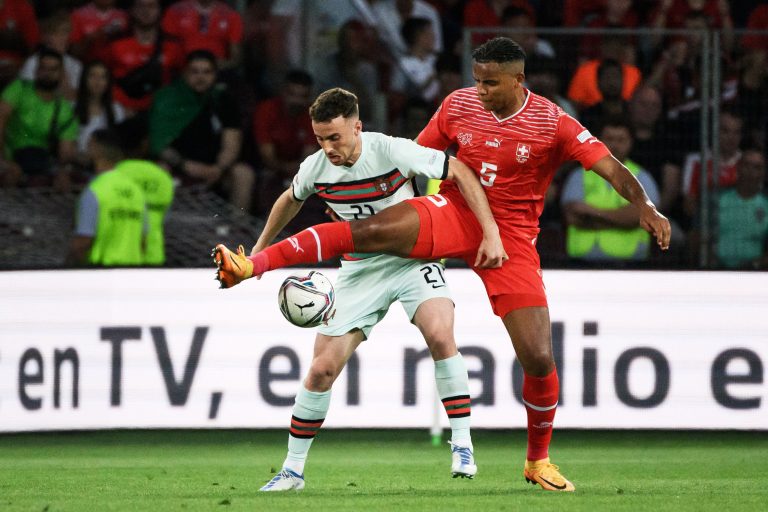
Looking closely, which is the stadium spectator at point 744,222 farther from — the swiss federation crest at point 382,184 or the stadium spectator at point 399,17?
the swiss federation crest at point 382,184

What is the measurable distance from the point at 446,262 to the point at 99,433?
2847 mm

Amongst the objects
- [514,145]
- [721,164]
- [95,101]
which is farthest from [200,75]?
[514,145]

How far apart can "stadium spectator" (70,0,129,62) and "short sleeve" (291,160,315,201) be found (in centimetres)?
544

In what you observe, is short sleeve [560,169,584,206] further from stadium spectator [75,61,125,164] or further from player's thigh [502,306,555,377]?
player's thigh [502,306,555,377]

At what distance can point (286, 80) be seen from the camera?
1171 cm

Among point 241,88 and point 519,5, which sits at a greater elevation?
point 519,5

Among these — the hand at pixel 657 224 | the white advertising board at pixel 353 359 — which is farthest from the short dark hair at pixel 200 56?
the hand at pixel 657 224

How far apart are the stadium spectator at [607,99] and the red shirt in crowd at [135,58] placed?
3.54 m

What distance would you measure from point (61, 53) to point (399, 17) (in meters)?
2.99

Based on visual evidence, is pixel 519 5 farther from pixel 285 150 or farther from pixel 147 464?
pixel 147 464

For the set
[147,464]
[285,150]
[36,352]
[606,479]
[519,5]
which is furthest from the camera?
[519,5]

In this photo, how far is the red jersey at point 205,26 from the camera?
39.9ft

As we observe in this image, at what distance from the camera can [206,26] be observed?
1224cm

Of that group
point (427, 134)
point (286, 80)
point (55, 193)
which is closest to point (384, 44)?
point (286, 80)
